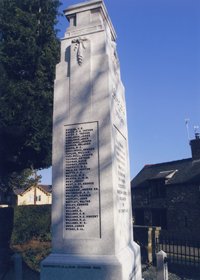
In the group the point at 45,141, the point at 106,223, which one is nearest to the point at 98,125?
the point at 106,223

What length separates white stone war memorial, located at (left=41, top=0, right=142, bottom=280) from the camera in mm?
5367

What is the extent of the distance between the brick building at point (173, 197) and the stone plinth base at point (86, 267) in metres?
19.8

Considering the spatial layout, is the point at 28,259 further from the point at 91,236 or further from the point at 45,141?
the point at 91,236

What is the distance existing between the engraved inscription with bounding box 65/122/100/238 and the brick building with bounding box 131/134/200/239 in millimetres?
19953

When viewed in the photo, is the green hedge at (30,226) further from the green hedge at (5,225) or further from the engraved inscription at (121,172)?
the engraved inscription at (121,172)

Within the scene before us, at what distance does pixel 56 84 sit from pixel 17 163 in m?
10.3

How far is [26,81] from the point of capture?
1534 centimetres

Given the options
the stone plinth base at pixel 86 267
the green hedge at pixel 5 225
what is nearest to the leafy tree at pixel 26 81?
the green hedge at pixel 5 225

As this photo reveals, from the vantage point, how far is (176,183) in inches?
998

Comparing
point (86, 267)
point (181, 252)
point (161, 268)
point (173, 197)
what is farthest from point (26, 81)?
point (173, 197)

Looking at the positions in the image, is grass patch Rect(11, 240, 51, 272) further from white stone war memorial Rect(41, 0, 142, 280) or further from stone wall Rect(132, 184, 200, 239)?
stone wall Rect(132, 184, 200, 239)

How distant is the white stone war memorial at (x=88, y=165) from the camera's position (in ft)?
17.6

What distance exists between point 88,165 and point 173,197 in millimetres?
21528

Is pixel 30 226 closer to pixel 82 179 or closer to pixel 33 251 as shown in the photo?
pixel 33 251
